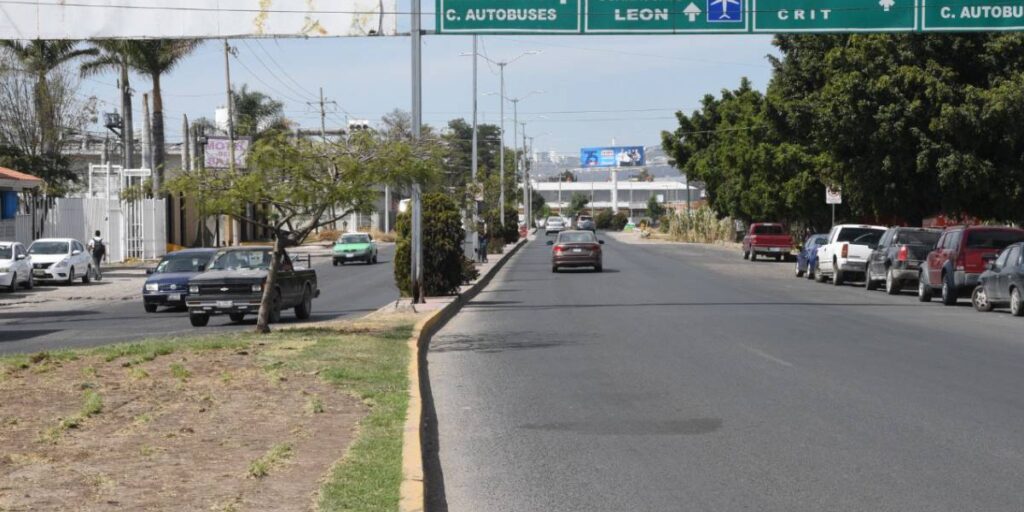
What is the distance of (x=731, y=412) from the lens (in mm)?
11938

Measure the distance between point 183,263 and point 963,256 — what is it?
17.8m

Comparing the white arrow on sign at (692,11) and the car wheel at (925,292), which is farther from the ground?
the white arrow on sign at (692,11)

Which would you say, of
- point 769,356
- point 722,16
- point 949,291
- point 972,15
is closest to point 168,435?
point 769,356

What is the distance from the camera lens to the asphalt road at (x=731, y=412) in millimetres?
8578

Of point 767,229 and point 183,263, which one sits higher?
point 767,229

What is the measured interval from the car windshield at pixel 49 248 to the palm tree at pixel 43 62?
16.6 metres

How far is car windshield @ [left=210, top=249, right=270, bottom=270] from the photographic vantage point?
83.5ft

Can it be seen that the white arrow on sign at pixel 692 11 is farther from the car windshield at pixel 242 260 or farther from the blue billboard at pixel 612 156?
the blue billboard at pixel 612 156

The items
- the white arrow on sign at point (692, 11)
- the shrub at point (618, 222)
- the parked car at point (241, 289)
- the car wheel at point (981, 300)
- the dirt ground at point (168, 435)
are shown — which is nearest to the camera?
the dirt ground at point (168, 435)

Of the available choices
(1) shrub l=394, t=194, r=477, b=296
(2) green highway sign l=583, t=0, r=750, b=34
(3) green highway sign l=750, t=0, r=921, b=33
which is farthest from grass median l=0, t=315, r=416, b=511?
(1) shrub l=394, t=194, r=477, b=296

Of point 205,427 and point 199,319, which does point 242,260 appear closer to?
point 199,319

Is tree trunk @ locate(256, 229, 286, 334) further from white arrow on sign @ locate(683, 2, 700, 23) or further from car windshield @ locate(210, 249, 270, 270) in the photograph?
white arrow on sign @ locate(683, 2, 700, 23)

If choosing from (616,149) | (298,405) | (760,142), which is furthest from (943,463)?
(616,149)

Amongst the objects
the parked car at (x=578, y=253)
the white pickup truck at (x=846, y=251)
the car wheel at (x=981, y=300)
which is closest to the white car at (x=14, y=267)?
the parked car at (x=578, y=253)
